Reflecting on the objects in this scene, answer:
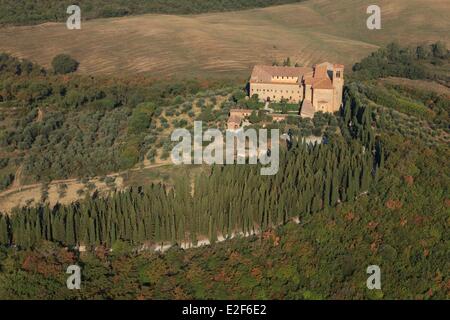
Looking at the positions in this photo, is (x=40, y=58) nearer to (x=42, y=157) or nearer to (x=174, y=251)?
(x=42, y=157)

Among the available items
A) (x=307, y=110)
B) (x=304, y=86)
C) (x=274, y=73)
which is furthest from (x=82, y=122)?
(x=307, y=110)

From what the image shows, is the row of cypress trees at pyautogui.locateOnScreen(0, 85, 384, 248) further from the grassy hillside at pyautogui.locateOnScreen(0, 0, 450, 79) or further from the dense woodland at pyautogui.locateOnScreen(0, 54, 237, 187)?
the grassy hillside at pyautogui.locateOnScreen(0, 0, 450, 79)

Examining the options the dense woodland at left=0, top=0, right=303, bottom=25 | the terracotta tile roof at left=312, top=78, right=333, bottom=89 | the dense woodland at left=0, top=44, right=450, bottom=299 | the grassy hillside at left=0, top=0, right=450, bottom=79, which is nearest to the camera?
the dense woodland at left=0, top=44, right=450, bottom=299

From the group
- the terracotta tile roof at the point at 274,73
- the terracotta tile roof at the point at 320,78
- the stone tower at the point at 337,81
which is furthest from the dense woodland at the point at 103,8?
the stone tower at the point at 337,81

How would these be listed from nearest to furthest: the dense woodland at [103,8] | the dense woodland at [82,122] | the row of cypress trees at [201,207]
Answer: the row of cypress trees at [201,207]
the dense woodland at [82,122]
the dense woodland at [103,8]

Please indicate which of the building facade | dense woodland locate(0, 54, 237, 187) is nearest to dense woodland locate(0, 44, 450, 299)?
the building facade

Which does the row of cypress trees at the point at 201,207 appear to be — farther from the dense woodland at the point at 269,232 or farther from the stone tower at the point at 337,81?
the stone tower at the point at 337,81
